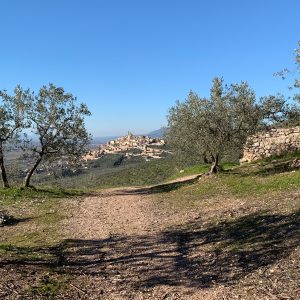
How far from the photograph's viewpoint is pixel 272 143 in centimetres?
3509

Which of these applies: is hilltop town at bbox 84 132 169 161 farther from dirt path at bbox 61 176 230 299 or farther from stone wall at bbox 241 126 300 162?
dirt path at bbox 61 176 230 299

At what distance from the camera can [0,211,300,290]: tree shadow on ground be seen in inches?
408

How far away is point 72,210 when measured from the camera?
22.1 metres

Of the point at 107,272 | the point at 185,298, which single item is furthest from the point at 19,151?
the point at 185,298

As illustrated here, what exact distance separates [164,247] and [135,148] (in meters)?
112

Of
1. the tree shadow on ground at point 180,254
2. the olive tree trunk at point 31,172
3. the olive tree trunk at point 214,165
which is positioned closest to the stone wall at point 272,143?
the olive tree trunk at point 214,165

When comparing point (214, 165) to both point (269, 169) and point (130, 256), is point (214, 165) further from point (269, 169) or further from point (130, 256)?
point (130, 256)

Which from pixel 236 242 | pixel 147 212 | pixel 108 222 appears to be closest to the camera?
pixel 236 242

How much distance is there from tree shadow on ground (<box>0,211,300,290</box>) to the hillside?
29mm

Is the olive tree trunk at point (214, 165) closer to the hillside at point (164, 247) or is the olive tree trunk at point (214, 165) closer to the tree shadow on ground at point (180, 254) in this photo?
the hillside at point (164, 247)

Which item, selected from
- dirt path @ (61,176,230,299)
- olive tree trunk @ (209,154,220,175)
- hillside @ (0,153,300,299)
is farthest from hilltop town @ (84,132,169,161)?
dirt path @ (61,176,230,299)

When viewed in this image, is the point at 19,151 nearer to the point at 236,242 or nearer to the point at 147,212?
the point at 147,212

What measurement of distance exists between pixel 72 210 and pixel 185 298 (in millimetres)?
14141

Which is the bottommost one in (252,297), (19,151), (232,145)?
(252,297)
